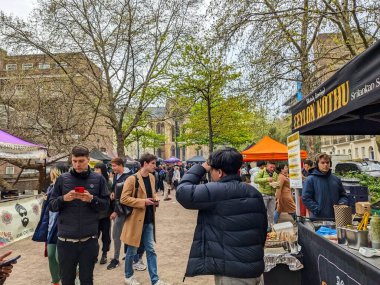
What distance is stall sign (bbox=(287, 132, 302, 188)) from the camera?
4664 mm

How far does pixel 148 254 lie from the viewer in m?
4.92

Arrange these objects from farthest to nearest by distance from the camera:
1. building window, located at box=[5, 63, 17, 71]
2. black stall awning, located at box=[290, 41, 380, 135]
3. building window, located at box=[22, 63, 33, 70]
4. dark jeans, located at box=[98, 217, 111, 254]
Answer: building window, located at box=[5, 63, 17, 71]
building window, located at box=[22, 63, 33, 70]
dark jeans, located at box=[98, 217, 111, 254]
black stall awning, located at box=[290, 41, 380, 135]

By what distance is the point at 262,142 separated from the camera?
553 inches

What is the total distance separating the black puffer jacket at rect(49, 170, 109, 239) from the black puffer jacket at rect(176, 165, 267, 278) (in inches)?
60.5

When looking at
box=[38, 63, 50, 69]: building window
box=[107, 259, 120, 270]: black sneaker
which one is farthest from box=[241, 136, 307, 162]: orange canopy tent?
box=[38, 63, 50, 69]: building window

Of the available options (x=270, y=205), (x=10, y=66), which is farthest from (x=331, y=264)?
(x=10, y=66)

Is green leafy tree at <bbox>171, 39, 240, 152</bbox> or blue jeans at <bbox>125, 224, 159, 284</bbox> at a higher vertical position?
green leafy tree at <bbox>171, 39, 240, 152</bbox>

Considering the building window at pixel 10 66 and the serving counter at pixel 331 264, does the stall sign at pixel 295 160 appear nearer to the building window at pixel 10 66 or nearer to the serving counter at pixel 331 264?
the serving counter at pixel 331 264

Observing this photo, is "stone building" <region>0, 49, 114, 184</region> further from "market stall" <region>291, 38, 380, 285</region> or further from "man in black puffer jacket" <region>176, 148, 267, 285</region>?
"man in black puffer jacket" <region>176, 148, 267, 285</region>

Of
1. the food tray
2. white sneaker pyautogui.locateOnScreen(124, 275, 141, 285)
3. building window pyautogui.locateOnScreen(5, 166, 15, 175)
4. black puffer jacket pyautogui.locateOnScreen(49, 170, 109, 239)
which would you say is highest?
building window pyautogui.locateOnScreen(5, 166, 15, 175)

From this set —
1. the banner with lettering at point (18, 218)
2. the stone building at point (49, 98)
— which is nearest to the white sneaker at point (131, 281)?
the banner with lettering at point (18, 218)

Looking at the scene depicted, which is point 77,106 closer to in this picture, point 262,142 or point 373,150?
point 262,142

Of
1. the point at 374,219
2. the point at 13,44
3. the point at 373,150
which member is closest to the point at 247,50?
the point at 374,219

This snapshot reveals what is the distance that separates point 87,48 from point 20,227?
12.9 meters
